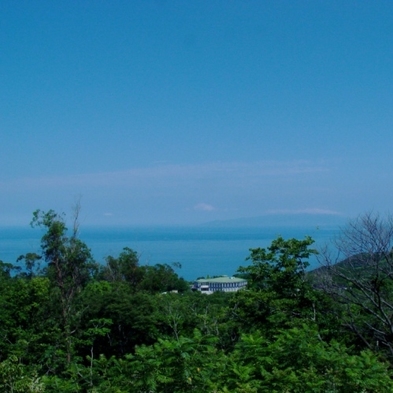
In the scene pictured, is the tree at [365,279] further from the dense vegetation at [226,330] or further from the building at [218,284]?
the building at [218,284]

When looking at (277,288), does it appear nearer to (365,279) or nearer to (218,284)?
(365,279)

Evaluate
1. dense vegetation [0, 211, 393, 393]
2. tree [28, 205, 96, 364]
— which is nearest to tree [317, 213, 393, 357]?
dense vegetation [0, 211, 393, 393]

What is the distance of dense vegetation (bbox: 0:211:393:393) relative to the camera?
13.1ft

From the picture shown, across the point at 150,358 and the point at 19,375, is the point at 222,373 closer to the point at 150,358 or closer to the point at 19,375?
the point at 150,358

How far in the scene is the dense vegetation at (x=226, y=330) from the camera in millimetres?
3984

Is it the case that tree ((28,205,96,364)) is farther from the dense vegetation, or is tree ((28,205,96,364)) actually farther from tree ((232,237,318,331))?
tree ((232,237,318,331))

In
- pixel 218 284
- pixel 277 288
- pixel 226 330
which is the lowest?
pixel 218 284

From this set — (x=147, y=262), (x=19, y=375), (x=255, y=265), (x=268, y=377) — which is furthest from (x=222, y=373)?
(x=147, y=262)

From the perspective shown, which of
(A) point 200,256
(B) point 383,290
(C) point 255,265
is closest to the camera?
(B) point 383,290

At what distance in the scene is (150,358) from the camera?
4.05 meters

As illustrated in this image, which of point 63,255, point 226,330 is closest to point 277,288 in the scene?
point 226,330

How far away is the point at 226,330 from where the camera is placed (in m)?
11.5

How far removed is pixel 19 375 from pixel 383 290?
25.7 ft

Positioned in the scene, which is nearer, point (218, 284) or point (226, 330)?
point (226, 330)
